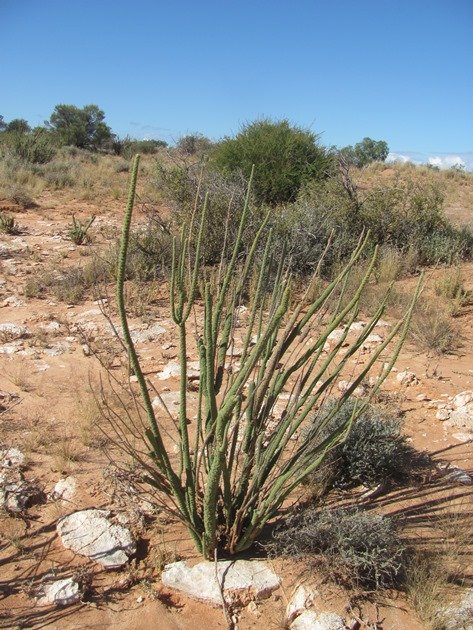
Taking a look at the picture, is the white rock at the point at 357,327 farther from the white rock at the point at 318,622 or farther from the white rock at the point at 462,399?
the white rock at the point at 318,622

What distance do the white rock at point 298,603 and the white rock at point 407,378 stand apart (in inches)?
93.3

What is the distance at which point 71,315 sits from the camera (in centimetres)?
555

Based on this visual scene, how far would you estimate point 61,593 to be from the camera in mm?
2189

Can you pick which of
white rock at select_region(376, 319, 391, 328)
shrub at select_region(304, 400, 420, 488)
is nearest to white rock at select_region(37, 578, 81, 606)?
shrub at select_region(304, 400, 420, 488)

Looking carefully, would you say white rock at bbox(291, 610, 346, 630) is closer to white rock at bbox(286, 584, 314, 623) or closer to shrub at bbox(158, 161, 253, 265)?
white rock at bbox(286, 584, 314, 623)

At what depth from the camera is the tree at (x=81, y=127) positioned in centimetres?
2456

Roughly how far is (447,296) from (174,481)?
5.25m

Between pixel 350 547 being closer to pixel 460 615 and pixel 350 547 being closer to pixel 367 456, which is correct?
pixel 460 615

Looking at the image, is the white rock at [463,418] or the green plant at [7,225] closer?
the white rock at [463,418]

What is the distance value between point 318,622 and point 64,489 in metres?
1.47

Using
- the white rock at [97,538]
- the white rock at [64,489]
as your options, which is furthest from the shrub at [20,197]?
the white rock at [97,538]

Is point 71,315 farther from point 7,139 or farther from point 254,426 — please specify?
point 7,139

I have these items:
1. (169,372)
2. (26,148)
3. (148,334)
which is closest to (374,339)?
(169,372)

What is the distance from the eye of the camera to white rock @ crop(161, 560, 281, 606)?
2.22m
